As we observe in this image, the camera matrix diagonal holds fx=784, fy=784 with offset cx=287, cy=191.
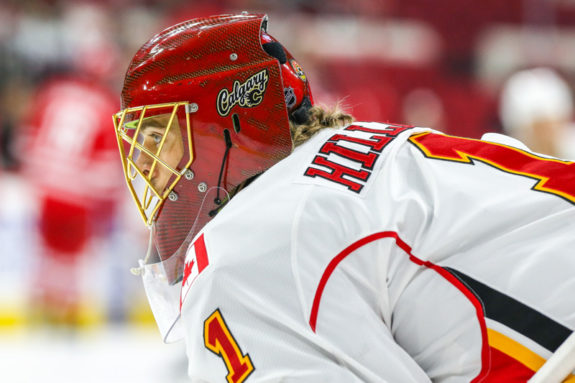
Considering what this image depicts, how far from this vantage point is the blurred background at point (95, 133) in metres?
3.58

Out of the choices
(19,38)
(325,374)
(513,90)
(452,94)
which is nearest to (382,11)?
(452,94)

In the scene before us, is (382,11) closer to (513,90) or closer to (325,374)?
(513,90)

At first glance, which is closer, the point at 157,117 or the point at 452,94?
the point at 157,117

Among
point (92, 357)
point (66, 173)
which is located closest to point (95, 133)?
point (66, 173)

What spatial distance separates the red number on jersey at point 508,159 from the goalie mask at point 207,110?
0.25 meters

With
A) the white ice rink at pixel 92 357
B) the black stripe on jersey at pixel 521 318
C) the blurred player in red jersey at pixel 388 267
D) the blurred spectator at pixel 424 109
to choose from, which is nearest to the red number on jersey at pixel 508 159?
the blurred player in red jersey at pixel 388 267

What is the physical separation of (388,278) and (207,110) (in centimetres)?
44

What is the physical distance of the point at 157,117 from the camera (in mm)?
1388

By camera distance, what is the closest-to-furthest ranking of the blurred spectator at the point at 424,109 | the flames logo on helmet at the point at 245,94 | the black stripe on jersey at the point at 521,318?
the black stripe on jersey at the point at 521,318 < the flames logo on helmet at the point at 245,94 < the blurred spectator at the point at 424,109

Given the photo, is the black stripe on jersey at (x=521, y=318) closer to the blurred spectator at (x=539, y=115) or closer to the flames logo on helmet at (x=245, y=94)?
the flames logo on helmet at (x=245, y=94)

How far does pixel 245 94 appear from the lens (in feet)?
4.43

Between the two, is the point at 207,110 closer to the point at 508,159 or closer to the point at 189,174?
the point at 189,174

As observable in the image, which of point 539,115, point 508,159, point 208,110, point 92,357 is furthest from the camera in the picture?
point 92,357

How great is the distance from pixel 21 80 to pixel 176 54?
4.09 metres
